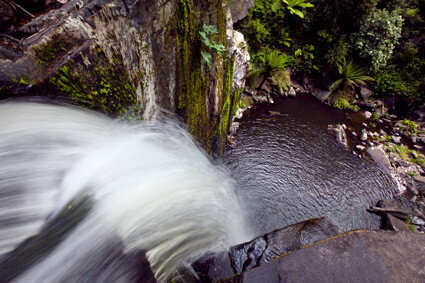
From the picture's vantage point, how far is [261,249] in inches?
97.3

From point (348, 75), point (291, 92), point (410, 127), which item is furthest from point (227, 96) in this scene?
point (410, 127)

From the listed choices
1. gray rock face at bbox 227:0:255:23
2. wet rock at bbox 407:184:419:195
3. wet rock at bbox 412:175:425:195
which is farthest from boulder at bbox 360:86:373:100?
gray rock face at bbox 227:0:255:23

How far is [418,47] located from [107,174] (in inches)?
460

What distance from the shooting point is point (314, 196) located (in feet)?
14.5

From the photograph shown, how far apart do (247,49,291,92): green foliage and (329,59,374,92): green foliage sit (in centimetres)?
191

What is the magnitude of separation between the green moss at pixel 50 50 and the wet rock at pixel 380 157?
23.2 feet

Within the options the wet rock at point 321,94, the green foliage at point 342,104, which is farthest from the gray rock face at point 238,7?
the green foliage at point 342,104

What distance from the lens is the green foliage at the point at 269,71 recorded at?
6761 mm

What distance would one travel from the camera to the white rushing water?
1617 millimetres

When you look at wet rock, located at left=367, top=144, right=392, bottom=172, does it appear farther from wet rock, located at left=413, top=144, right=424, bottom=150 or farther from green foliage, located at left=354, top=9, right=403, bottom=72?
green foliage, located at left=354, top=9, right=403, bottom=72

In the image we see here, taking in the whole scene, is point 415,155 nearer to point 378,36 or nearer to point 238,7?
point 378,36

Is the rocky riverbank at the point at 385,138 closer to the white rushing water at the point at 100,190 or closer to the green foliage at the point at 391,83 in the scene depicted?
the green foliage at the point at 391,83

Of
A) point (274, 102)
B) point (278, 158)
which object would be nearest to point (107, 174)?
point (278, 158)

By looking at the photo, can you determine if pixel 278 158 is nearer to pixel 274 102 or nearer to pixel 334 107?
pixel 274 102
